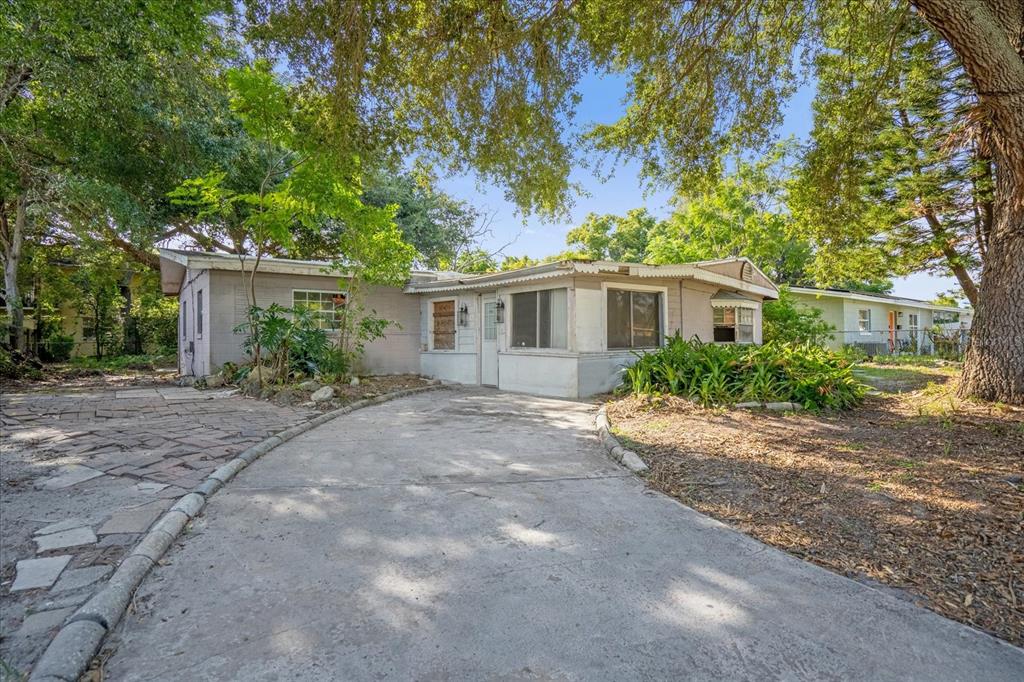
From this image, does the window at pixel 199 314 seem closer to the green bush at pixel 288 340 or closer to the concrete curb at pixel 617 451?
the green bush at pixel 288 340

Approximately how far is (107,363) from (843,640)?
65.9 ft

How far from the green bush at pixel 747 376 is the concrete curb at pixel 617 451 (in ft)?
7.31

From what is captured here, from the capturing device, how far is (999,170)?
6363 millimetres

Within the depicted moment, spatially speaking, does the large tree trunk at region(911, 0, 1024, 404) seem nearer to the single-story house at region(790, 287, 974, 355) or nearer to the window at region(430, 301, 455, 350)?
the window at region(430, 301, 455, 350)

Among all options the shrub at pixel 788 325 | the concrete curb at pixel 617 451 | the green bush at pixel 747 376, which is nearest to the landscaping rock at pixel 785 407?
the green bush at pixel 747 376

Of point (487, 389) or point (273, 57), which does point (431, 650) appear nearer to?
point (273, 57)

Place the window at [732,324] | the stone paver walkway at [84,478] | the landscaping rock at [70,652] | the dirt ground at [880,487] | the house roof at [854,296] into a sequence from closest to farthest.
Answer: the landscaping rock at [70,652], the stone paver walkway at [84,478], the dirt ground at [880,487], the window at [732,324], the house roof at [854,296]

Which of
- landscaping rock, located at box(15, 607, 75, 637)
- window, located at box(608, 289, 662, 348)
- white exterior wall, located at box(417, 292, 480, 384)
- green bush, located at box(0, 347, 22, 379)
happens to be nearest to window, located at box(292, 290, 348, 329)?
white exterior wall, located at box(417, 292, 480, 384)

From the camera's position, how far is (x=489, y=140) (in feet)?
23.7

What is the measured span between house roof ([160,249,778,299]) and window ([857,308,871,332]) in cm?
1274

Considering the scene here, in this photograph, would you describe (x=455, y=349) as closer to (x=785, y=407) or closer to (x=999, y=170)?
(x=785, y=407)

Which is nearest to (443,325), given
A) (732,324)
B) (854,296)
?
(732,324)

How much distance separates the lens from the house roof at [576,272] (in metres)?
8.71

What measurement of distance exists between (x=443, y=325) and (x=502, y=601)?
10.0 meters
